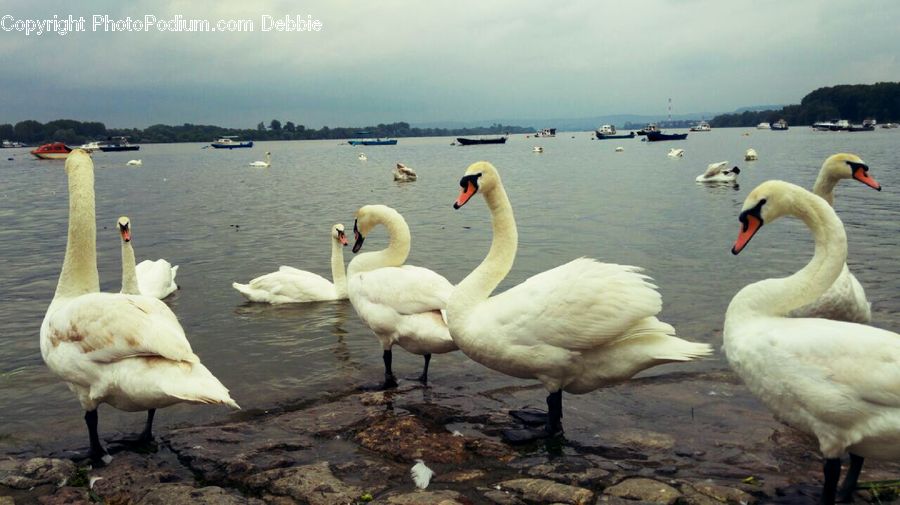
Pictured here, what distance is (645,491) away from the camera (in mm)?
A: 4168

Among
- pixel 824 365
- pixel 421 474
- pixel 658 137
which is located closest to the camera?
pixel 824 365

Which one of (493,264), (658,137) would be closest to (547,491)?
(493,264)

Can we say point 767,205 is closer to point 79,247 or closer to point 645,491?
point 645,491

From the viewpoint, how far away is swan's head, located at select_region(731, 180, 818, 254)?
4676mm

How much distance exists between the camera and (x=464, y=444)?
522 cm

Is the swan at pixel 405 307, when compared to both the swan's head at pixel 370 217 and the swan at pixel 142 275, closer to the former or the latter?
the swan's head at pixel 370 217

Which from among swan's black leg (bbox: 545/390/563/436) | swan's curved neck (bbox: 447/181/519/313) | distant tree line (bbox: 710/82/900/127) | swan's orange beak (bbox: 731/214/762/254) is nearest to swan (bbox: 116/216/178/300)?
swan's curved neck (bbox: 447/181/519/313)

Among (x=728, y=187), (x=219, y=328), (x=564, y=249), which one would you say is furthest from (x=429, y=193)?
(x=219, y=328)

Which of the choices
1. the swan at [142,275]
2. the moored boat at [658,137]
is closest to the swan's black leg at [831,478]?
the swan at [142,275]

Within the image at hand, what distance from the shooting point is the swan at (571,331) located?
4941mm

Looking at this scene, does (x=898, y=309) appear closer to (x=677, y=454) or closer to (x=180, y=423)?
(x=677, y=454)

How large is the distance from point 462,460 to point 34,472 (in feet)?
9.91

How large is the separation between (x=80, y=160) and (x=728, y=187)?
96.1 ft

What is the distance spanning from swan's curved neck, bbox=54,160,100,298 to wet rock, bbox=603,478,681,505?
4390 millimetres
